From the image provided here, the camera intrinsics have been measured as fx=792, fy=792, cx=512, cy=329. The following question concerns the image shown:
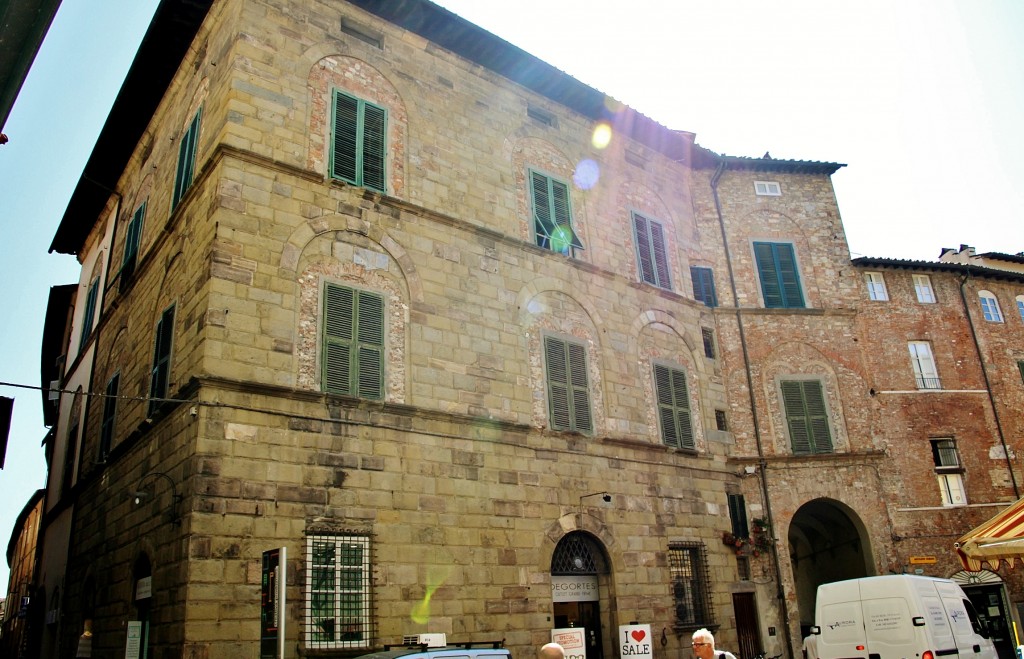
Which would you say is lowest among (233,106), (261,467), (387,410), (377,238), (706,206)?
(261,467)

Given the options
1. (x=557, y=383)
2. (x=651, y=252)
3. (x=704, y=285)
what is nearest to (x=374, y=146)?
(x=557, y=383)

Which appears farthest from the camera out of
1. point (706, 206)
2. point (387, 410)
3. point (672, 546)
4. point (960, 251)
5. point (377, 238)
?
point (960, 251)

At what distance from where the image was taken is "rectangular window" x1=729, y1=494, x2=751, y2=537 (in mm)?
17453

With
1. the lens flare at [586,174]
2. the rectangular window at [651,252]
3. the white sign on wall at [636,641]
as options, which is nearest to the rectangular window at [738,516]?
the rectangular window at [651,252]

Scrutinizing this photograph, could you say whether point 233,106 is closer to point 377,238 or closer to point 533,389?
point 377,238

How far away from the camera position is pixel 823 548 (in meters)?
20.7

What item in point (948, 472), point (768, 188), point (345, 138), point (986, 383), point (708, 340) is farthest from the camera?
point (986, 383)

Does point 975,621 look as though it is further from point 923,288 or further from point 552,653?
point 923,288

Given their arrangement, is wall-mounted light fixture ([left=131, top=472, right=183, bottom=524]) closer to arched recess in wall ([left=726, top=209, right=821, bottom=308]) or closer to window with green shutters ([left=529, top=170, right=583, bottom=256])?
window with green shutters ([left=529, top=170, right=583, bottom=256])

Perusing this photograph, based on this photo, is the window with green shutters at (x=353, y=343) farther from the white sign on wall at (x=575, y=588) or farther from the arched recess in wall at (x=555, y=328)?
the white sign on wall at (x=575, y=588)

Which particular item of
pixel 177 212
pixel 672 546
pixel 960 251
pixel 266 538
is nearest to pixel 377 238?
pixel 177 212

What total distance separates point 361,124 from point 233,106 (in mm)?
2311

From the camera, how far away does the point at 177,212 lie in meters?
13.6

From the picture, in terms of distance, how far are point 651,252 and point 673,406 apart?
12.4ft
